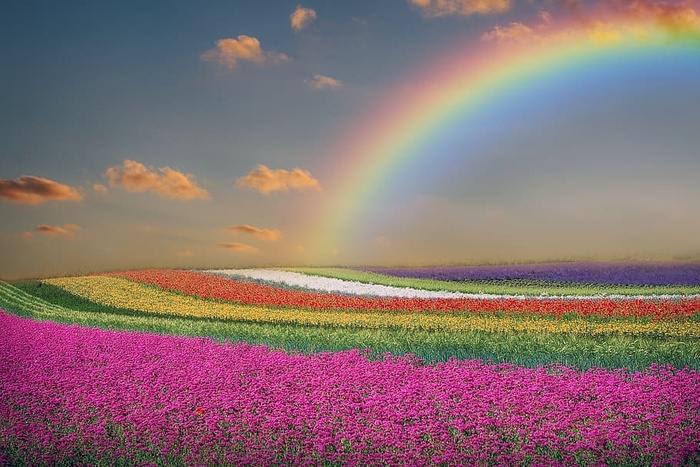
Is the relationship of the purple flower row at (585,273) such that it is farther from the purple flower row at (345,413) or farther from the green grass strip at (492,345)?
the purple flower row at (345,413)

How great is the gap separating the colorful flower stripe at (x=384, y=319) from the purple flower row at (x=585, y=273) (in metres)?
18.1

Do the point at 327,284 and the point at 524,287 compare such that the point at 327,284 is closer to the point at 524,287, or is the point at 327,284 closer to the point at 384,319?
the point at 524,287

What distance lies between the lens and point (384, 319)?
1653cm

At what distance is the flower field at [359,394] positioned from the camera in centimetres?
673

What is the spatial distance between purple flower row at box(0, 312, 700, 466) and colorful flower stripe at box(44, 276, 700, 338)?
4.19m

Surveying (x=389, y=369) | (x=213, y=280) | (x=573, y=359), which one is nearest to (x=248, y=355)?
(x=389, y=369)

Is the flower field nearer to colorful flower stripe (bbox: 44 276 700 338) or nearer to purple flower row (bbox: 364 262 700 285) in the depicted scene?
colorful flower stripe (bbox: 44 276 700 338)

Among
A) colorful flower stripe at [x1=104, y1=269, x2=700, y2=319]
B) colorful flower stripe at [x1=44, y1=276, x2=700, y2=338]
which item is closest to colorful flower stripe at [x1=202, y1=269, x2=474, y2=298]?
colorful flower stripe at [x1=104, y1=269, x2=700, y2=319]

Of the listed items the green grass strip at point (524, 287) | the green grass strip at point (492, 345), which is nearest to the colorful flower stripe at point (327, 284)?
the green grass strip at point (524, 287)

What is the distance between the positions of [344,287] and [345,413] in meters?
23.6

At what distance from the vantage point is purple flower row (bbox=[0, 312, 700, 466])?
664cm

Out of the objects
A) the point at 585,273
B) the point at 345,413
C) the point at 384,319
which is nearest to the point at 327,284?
the point at 585,273

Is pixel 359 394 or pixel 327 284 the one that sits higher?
pixel 327 284

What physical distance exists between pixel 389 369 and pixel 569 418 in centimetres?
285
